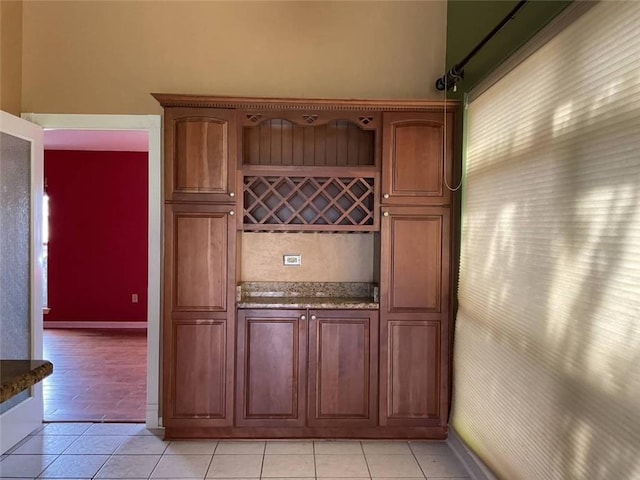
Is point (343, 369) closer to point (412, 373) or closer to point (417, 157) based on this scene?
point (412, 373)

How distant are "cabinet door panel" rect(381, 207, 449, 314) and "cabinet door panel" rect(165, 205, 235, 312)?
104 centimetres

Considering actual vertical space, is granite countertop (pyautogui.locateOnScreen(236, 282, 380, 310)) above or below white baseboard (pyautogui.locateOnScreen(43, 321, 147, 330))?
above

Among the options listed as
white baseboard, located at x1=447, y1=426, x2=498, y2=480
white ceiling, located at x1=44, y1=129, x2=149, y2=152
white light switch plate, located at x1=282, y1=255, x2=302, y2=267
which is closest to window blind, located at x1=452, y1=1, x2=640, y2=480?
white baseboard, located at x1=447, y1=426, x2=498, y2=480

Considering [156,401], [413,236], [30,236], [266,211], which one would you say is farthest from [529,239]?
[30,236]

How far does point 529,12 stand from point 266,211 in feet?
6.44

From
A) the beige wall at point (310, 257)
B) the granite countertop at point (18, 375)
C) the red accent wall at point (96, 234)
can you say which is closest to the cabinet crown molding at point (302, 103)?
the beige wall at point (310, 257)

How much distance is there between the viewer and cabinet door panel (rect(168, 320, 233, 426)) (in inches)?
114

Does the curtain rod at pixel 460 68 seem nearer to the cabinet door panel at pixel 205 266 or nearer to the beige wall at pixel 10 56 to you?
the cabinet door panel at pixel 205 266

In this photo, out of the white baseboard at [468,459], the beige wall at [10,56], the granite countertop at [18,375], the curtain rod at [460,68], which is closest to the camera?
the granite countertop at [18,375]

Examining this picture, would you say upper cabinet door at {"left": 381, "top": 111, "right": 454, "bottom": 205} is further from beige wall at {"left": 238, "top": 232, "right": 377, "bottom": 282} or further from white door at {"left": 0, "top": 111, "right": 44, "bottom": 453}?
white door at {"left": 0, "top": 111, "right": 44, "bottom": 453}

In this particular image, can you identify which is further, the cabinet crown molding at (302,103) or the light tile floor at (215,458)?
the cabinet crown molding at (302,103)

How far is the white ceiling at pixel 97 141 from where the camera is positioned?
5.24 m

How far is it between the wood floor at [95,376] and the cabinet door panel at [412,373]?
1905mm

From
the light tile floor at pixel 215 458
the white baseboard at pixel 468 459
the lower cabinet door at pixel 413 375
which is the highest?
the lower cabinet door at pixel 413 375
